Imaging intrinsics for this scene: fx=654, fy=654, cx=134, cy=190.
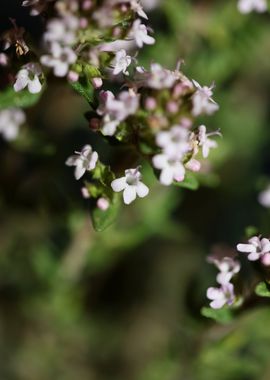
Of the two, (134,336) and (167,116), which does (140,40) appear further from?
(134,336)

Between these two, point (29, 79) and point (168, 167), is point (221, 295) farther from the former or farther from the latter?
point (29, 79)

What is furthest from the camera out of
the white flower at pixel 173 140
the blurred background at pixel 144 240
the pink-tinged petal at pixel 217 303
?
the blurred background at pixel 144 240

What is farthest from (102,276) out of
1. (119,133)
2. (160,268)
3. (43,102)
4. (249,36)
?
(119,133)

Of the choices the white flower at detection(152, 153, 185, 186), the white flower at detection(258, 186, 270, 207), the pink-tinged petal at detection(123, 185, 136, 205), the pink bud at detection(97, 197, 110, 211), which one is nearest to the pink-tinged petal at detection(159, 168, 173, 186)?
the white flower at detection(152, 153, 185, 186)

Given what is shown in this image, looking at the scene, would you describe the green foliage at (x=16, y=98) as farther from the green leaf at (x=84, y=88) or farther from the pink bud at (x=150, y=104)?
the pink bud at (x=150, y=104)

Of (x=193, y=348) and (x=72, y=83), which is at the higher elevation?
(x=72, y=83)

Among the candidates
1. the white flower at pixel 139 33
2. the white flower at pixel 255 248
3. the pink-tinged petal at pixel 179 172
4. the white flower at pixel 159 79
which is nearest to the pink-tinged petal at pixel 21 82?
the white flower at pixel 139 33
